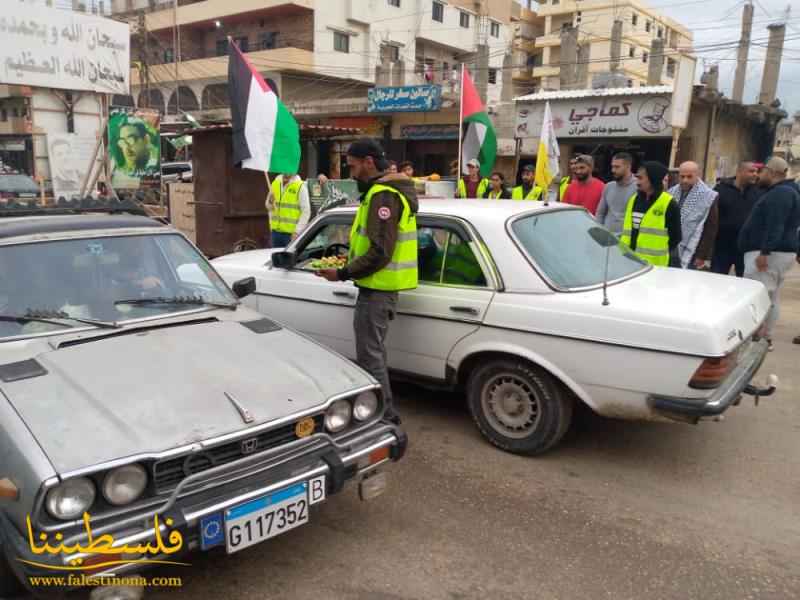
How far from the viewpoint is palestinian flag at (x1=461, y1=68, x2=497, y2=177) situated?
838 cm

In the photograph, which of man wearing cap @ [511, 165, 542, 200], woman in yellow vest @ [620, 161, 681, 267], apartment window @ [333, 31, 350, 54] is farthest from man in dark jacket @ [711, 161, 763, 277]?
apartment window @ [333, 31, 350, 54]

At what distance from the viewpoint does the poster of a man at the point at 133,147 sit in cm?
1205

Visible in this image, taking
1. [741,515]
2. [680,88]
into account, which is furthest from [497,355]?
[680,88]

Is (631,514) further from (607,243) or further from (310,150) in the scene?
(310,150)

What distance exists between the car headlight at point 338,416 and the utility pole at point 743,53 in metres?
30.1

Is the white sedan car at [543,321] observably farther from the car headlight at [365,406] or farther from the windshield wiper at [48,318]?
the windshield wiper at [48,318]

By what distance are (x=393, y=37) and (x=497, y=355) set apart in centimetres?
4005

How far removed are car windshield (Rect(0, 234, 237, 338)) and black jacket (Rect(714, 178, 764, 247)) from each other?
5.75 m

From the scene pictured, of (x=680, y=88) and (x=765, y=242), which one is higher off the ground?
(x=680, y=88)

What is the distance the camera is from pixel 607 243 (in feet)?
15.4

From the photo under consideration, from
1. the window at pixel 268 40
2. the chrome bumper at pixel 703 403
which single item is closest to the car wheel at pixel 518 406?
the chrome bumper at pixel 703 403

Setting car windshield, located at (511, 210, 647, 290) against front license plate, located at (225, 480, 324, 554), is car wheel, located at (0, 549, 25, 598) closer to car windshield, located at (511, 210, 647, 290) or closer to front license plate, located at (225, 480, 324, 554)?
front license plate, located at (225, 480, 324, 554)

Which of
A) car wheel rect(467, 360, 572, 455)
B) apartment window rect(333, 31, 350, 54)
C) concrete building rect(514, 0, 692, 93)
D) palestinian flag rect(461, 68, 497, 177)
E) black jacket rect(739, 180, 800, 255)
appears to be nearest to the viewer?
car wheel rect(467, 360, 572, 455)

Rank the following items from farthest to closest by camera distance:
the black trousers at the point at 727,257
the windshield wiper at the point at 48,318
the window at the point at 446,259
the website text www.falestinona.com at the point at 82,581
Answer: the black trousers at the point at 727,257, the window at the point at 446,259, the windshield wiper at the point at 48,318, the website text www.falestinona.com at the point at 82,581
